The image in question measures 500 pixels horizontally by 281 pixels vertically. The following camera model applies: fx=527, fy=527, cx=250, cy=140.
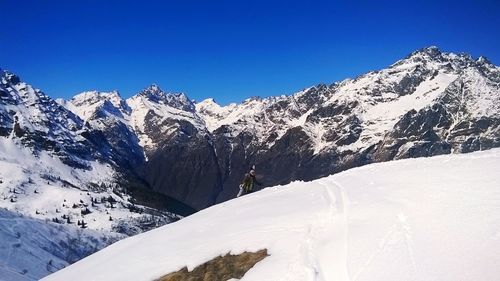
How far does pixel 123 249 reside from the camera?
78.5 feet

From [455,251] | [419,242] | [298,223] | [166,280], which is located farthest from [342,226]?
[166,280]

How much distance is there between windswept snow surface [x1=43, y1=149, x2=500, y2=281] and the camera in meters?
13.5

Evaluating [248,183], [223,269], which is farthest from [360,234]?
[248,183]

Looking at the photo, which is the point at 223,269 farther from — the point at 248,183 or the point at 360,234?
the point at 248,183

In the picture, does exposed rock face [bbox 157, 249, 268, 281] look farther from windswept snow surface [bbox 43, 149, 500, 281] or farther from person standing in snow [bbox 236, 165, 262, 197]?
person standing in snow [bbox 236, 165, 262, 197]

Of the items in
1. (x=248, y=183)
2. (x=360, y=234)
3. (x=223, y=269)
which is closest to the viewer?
(x=360, y=234)

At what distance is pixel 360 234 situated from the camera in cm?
1595

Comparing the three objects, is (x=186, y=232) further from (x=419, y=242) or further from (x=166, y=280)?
(x=419, y=242)

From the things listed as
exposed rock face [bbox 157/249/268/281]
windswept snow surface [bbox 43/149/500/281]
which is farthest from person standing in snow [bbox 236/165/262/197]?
exposed rock face [bbox 157/249/268/281]

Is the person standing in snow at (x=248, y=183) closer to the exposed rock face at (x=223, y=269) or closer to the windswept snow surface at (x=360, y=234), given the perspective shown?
the windswept snow surface at (x=360, y=234)

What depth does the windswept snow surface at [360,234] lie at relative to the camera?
44.2 feet

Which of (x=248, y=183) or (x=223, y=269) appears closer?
(x=223, y=269)

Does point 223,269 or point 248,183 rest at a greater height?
point 248,183

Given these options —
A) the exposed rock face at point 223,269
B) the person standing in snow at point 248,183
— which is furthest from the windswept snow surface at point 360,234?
the person standing in snow at point 248,183
